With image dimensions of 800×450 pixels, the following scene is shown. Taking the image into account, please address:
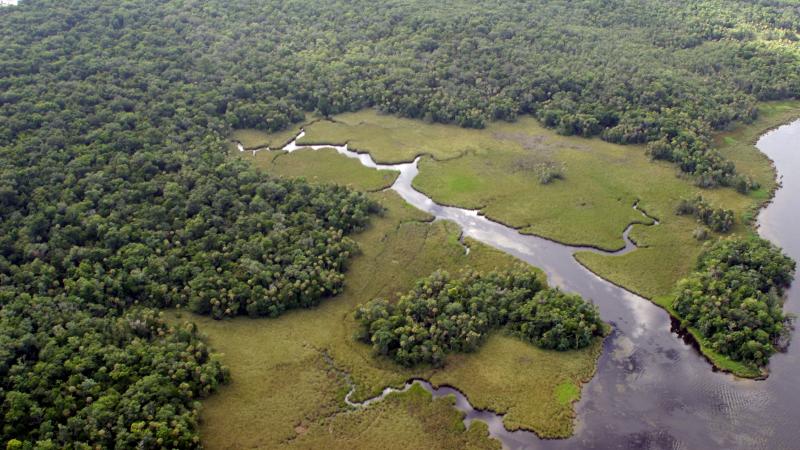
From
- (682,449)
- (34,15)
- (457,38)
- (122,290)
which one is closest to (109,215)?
(122,290)

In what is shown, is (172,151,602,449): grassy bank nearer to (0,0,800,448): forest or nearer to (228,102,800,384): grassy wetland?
(0,0,800,448): forest

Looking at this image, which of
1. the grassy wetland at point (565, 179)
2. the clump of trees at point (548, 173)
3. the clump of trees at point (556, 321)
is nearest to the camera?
the clump of trees at point (556, 321)

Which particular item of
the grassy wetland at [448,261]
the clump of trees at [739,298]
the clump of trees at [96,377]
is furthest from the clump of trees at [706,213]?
the clump of trees at [96,377]

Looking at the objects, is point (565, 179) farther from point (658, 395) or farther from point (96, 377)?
point (96, 377)

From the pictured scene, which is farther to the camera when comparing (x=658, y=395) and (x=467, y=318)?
(x=467, y=318)

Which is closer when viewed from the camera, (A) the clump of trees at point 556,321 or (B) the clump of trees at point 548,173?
(A) the clump of trees at point 556,321

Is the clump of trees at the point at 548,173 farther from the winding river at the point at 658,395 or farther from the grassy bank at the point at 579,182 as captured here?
the winding river at the point at 658,395

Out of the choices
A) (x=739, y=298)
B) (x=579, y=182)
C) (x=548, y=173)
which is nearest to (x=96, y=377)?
(x=739, y=298)
